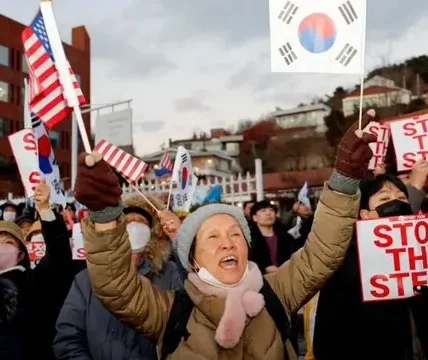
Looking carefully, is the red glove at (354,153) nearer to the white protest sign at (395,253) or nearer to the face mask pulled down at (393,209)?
the white protest sign at (395,253)

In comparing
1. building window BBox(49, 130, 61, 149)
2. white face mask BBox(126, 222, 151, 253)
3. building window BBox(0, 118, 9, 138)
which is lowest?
white face mask BBox(126, 222, 151, 253)

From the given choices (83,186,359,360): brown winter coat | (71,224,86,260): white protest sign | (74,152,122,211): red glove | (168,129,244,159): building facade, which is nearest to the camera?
(74,152,122,211): red glove

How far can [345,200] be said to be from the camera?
8.66ft

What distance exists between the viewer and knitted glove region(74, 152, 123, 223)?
2.33 meters

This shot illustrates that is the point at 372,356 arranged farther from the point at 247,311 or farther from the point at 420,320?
the point at 247,311

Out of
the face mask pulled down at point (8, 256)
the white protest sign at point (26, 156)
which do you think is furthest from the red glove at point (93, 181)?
the white protest sign at point (26, 156)

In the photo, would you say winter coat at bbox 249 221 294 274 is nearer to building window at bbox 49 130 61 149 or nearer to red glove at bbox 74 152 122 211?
red glove at bbox 74 152 122 211

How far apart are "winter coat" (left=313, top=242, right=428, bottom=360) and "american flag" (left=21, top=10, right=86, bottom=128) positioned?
2.31 m

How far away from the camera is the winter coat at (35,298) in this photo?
3.78m

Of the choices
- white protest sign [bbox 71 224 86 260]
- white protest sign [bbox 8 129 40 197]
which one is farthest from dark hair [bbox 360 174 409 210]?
white protest sign [bbox 8 129 40 197]

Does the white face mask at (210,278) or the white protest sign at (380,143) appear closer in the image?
the white face mask at (210,278)

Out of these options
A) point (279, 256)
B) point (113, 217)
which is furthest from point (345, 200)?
point (279, 256)

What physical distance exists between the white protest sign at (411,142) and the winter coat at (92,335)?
311 cm

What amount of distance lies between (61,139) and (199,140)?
52877 millimetres
